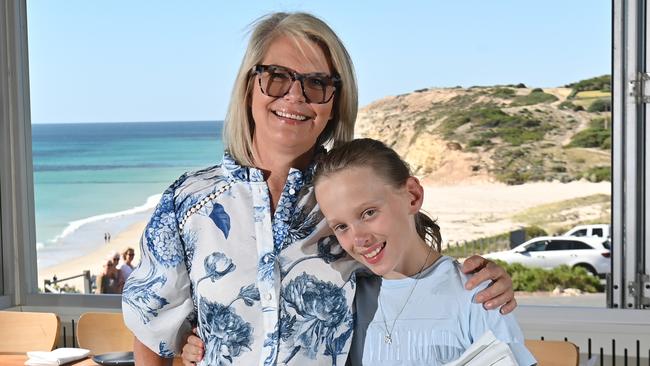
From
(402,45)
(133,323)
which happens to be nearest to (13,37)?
(402,45)

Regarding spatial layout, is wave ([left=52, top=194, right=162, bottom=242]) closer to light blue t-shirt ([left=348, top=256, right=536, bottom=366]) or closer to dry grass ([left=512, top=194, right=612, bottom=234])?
dry grass ([left=512, top=194, right=612, bottom=234])

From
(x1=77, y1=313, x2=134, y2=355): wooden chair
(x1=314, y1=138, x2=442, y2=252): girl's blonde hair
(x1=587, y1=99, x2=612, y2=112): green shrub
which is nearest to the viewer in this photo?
(x1=314, y1=138, x2=442, y2=252): girl's blonde hair

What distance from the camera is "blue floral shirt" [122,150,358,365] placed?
1.65m

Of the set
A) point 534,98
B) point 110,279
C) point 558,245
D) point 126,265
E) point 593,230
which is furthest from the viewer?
point 126,265

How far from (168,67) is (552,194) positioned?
460 centimetres

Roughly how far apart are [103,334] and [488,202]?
2288 millimetres

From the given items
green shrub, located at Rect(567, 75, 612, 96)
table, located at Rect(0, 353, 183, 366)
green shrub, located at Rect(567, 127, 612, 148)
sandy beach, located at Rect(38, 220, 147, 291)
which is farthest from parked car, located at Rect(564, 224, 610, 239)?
sandy beach, located at Rect(38, 220, 147, 291)

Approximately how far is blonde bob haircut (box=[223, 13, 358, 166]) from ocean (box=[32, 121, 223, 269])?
6818 millimetres

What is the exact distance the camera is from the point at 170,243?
1683 mm

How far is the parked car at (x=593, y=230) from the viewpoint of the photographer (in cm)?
489

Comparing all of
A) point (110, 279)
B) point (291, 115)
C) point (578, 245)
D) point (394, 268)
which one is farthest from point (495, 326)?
Answer: point (110, 279)

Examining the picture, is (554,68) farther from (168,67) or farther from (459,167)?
(168,67)

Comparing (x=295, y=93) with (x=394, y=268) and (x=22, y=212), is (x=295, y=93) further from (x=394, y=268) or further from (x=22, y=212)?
(x=22, y=212)

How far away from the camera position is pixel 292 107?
5.41 feet
